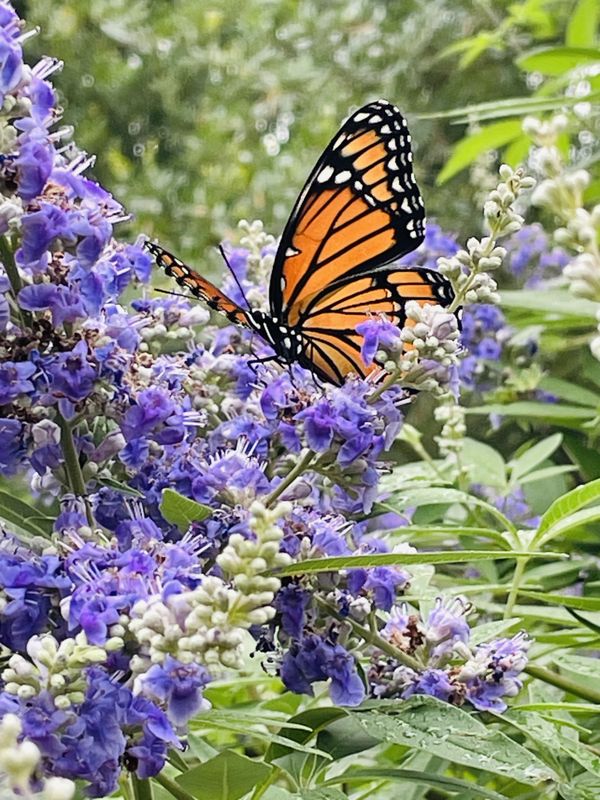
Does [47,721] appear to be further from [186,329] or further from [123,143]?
[123,143]

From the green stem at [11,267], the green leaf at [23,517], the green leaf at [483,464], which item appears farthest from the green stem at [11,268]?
the green leaf at [483,464]

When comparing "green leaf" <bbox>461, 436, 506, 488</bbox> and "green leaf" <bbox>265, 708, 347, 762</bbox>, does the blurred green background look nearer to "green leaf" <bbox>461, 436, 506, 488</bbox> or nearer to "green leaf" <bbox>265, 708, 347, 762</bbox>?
"green leaf" <bbox>461, 436, 506, 488</bbox>

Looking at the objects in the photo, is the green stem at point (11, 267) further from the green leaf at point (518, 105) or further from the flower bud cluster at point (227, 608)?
the green leaf at point (518, 105)

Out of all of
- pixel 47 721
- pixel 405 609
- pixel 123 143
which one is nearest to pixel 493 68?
pixel 123 143

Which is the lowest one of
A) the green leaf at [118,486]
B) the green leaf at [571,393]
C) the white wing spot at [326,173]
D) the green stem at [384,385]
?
the green leaf at [571,393]

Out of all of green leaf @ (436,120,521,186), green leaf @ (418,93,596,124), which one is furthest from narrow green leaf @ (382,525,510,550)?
green leaf @ (436,120,521,186)
